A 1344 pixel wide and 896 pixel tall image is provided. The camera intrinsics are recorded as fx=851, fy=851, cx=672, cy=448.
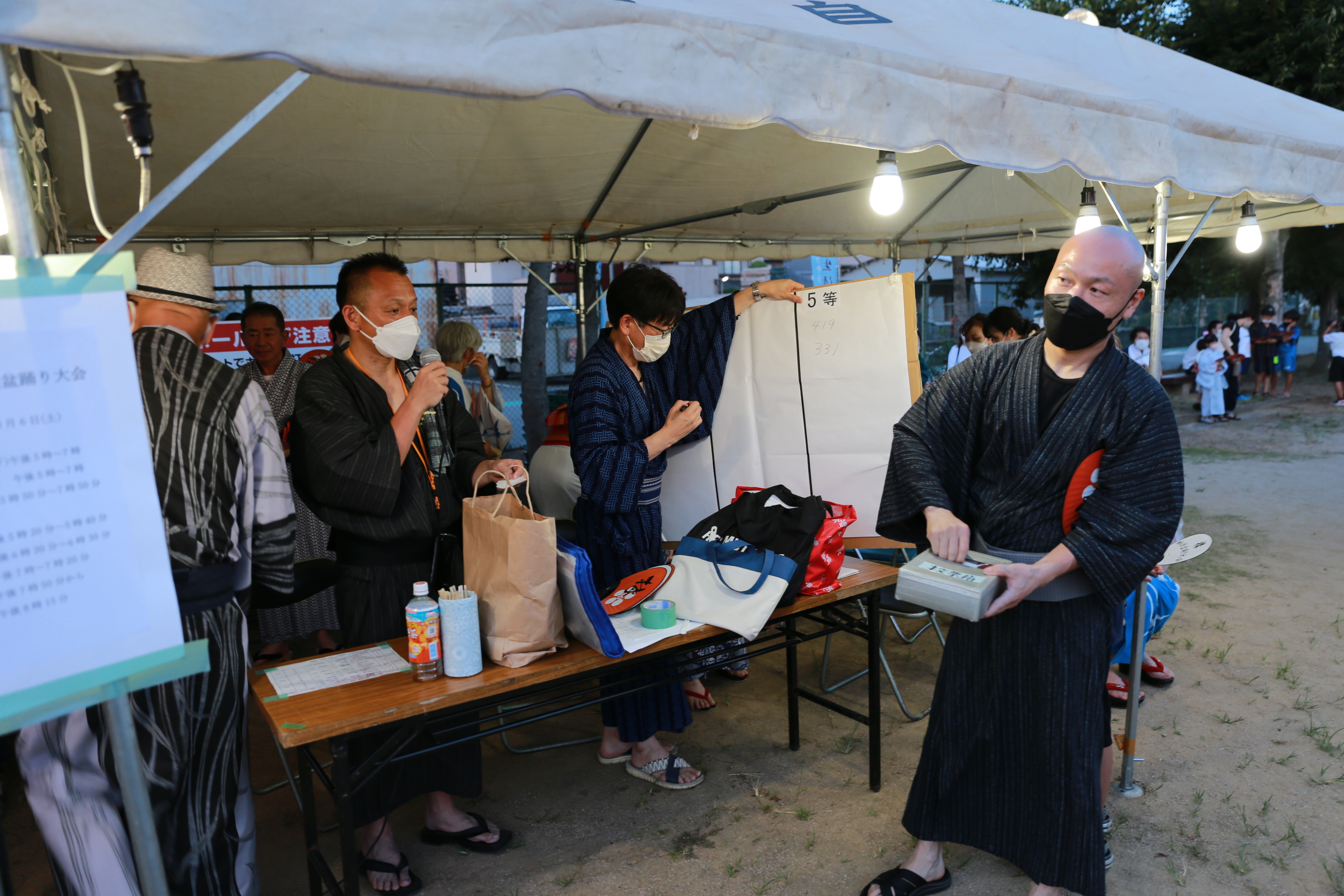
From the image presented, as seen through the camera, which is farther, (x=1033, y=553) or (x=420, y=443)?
(x=420, y=443)

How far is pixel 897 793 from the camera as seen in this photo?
285 cm

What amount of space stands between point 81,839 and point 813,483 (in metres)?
2.58

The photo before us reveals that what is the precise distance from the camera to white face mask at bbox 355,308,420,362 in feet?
7.53

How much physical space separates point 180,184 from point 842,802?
8.33 ft

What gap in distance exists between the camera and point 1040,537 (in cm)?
204

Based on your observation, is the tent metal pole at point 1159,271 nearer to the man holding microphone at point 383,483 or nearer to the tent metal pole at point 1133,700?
the tent metal pole at point 1133,700

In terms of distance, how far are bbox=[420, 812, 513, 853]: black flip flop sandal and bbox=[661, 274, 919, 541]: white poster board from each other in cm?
147

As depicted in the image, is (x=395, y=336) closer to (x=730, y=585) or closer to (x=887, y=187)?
(x=730, y=585)

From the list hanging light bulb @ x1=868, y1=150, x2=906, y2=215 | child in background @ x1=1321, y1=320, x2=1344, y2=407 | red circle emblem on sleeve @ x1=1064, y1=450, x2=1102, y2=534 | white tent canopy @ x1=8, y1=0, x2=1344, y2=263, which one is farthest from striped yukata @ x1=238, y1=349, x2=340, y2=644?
child in background @ x1=1321, y1=320, x2=1344, y2=407

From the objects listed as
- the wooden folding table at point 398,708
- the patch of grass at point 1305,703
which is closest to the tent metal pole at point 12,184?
the wooden folding table at point 398,708

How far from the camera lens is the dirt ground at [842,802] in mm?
2416

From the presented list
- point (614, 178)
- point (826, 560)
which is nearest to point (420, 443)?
point (826, 560)

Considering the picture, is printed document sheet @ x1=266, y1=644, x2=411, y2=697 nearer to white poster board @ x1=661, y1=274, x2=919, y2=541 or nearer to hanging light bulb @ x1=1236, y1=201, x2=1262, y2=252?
white poster board @ x1=661, y1=274, x2=919, y2=541

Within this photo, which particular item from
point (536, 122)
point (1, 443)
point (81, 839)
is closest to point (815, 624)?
point (536, 122)
